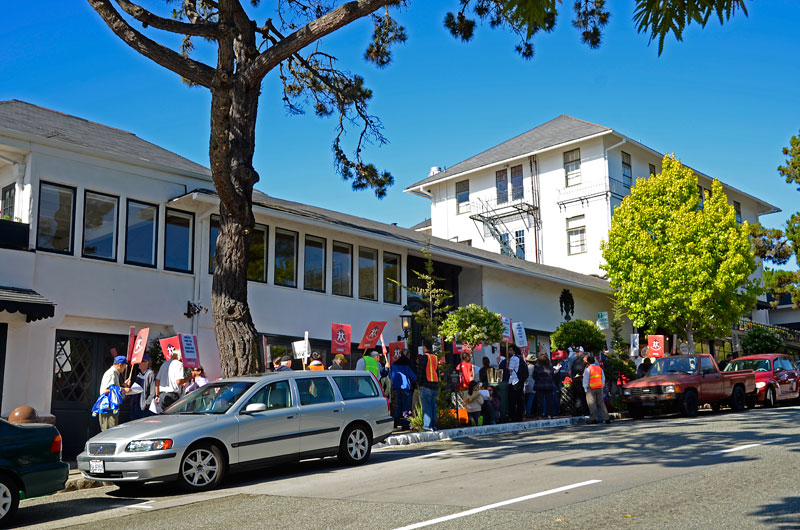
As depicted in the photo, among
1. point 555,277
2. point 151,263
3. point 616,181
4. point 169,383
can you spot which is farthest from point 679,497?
point 616,181

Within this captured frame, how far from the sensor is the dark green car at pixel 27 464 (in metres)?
8.25

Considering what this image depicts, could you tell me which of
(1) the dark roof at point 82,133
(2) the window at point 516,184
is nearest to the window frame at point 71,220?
(1) the dark roof at point 82,133

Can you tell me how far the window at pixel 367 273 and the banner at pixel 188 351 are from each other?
6831 millimetres

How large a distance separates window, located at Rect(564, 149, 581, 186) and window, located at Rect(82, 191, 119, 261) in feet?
88.1

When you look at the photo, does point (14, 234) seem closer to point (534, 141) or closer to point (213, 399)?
point (213, 399)

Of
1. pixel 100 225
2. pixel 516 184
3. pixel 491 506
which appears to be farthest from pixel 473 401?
pixel 516 184

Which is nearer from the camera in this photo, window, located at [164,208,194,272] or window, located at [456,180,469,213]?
window, located at [164,208,194,272]

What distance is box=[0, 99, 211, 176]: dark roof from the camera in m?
16.2

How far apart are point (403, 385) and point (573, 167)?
2542 centimetres

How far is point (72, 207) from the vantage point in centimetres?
1591

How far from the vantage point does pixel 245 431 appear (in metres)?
10.7

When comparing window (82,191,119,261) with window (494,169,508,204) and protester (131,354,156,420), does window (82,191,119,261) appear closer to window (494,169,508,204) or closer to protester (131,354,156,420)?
protester (131,354,156,420)

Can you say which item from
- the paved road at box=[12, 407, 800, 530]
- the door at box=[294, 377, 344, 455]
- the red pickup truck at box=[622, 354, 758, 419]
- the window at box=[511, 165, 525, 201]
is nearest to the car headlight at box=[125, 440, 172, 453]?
the paved road at box=[12, 407, 800, 530]

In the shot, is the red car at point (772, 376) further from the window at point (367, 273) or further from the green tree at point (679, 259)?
the window at point (367, 273)
